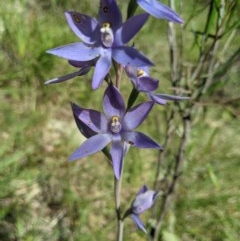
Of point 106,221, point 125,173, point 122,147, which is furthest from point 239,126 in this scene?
point 122,147

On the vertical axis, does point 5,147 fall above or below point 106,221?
above

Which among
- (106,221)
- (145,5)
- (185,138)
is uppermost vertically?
(145,5)

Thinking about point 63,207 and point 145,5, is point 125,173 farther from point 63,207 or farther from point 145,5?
point 145,5

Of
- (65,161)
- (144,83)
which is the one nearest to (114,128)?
(144,83)

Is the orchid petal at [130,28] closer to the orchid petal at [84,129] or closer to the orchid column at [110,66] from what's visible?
the orchid column at [110,66]

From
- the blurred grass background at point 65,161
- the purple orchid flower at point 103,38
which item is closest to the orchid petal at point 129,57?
the purple orchid flower at point 103,38

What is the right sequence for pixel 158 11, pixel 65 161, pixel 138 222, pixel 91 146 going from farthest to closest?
pixel 65 161 < pixel 138 222 < pixel 91 146 < pixel 158 11

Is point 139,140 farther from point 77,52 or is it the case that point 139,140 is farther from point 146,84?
point 77,52
